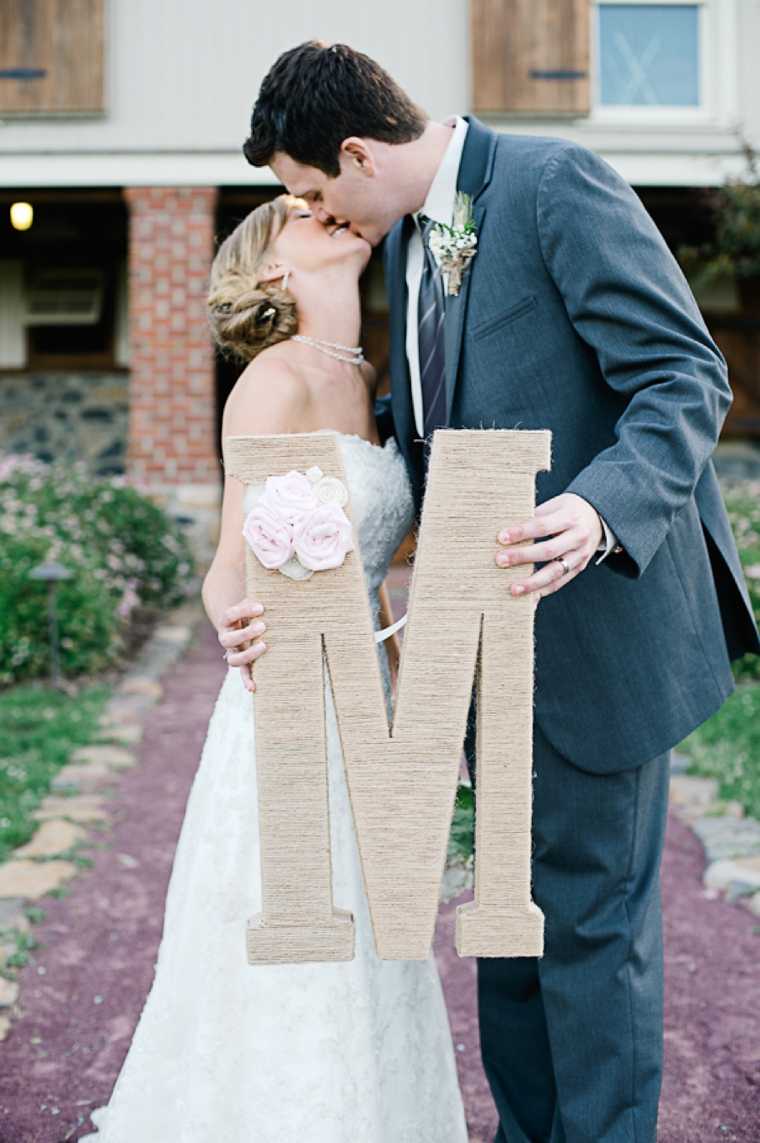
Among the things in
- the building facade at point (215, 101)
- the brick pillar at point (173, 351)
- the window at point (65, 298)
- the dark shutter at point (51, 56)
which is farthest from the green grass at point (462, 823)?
the window at point (65, 298)

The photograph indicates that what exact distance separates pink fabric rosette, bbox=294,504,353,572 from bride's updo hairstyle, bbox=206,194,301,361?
73cm

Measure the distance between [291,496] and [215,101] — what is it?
7.09m

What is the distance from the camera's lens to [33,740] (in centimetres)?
457

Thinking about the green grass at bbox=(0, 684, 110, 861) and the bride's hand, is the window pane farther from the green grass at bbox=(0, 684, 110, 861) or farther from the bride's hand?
the bride's hand

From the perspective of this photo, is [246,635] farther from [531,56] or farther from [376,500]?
[531,56]

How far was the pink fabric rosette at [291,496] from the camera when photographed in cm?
125

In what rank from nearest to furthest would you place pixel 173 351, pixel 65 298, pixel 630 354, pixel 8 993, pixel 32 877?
pixel 630 354
pixel 8 993
pixel 32 877
pixel 173 351
pixel 65 298

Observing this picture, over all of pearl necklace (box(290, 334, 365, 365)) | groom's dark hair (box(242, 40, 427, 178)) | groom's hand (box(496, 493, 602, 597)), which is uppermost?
groom's dark hair (box(242, 40, 427, 178))

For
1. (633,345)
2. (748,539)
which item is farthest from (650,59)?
(633,345)

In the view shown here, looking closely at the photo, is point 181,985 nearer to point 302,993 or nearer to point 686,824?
point 302,993

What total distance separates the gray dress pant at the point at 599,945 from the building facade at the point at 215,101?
19.7 ft

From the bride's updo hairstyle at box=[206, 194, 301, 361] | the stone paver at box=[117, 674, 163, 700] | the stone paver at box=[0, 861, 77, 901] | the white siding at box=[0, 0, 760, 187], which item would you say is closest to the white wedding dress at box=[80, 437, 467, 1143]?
the bride's updo hairstyle at box=[206, 194, 301, 361]

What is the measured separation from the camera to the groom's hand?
1261mm

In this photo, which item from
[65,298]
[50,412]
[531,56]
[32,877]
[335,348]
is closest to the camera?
[335,348]
